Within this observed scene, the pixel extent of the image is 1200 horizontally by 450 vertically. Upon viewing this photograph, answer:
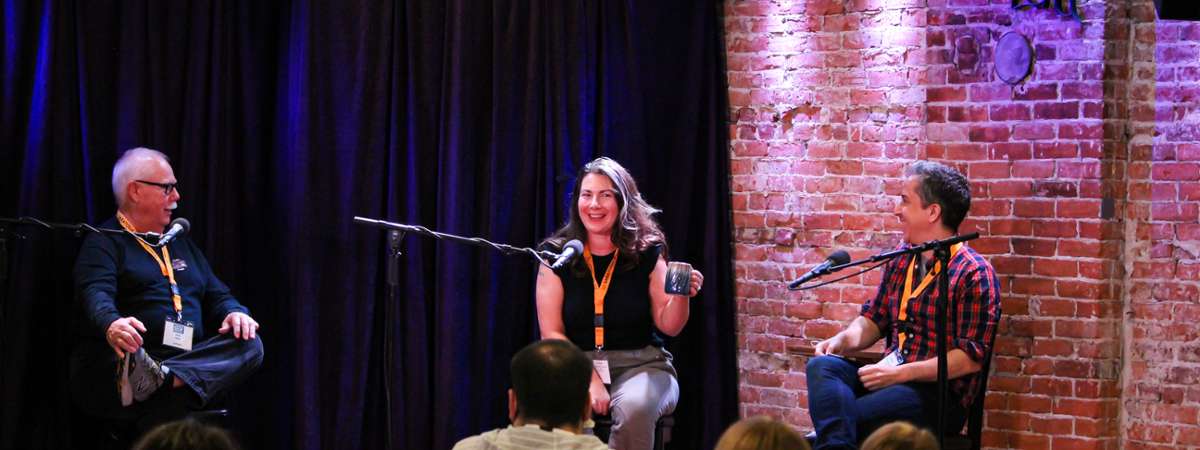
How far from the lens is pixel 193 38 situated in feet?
17.0

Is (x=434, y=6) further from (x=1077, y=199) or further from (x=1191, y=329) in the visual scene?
(x=1191, y=329)

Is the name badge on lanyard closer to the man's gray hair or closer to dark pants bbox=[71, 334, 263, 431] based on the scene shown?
dark pants bbox=[71, 334, 263, 431]

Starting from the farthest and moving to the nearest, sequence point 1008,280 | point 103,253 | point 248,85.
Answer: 1. point 248,85
2. point 1008,280
3. point 103,253

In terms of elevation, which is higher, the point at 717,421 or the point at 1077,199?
the point at 1077,199

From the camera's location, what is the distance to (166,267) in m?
4.77

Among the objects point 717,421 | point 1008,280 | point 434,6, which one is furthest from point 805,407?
point 434,6

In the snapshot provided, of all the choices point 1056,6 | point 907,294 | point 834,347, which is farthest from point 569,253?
point 1056,6

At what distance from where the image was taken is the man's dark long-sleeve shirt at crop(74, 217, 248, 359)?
450 centimetres

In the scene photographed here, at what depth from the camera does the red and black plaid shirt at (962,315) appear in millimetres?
4305

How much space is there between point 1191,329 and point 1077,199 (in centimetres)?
67

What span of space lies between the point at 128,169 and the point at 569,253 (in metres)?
1.79

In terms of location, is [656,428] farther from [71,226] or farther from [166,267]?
[71,226]

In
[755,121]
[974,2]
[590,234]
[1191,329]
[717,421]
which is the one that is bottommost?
[717,421]

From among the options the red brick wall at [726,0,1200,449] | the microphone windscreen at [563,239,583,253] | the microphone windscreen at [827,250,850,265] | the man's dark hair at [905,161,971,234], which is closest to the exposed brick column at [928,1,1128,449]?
the red brick wall at [726,0,1200,449]
